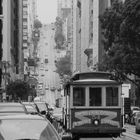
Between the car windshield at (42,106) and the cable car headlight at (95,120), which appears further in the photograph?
the car windshield at (42,106)

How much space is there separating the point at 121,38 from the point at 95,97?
20.0m

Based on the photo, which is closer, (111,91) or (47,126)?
(47,126)

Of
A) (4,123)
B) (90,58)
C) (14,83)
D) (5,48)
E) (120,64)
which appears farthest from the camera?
(90,58)

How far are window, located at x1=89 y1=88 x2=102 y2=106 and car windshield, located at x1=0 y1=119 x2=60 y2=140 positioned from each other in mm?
12432

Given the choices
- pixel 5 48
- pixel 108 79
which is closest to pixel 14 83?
pixel 5 48

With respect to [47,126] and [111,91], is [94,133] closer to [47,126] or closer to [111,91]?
[111,91]

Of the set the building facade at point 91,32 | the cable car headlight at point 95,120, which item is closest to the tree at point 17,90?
the building facade at point 91,32

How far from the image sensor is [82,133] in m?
25.0

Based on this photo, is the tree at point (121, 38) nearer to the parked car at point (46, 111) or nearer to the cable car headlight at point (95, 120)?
the parked car at point (46, 111)

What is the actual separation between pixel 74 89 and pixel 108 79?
5.28 ft

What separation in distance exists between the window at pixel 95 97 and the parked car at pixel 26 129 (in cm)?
1228

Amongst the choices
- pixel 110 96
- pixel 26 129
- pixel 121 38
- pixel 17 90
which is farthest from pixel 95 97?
pixel 17 90

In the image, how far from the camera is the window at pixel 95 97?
24.9m

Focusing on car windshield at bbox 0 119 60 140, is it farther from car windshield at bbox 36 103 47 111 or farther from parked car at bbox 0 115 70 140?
car windshield at bbox 36 103 47 111
